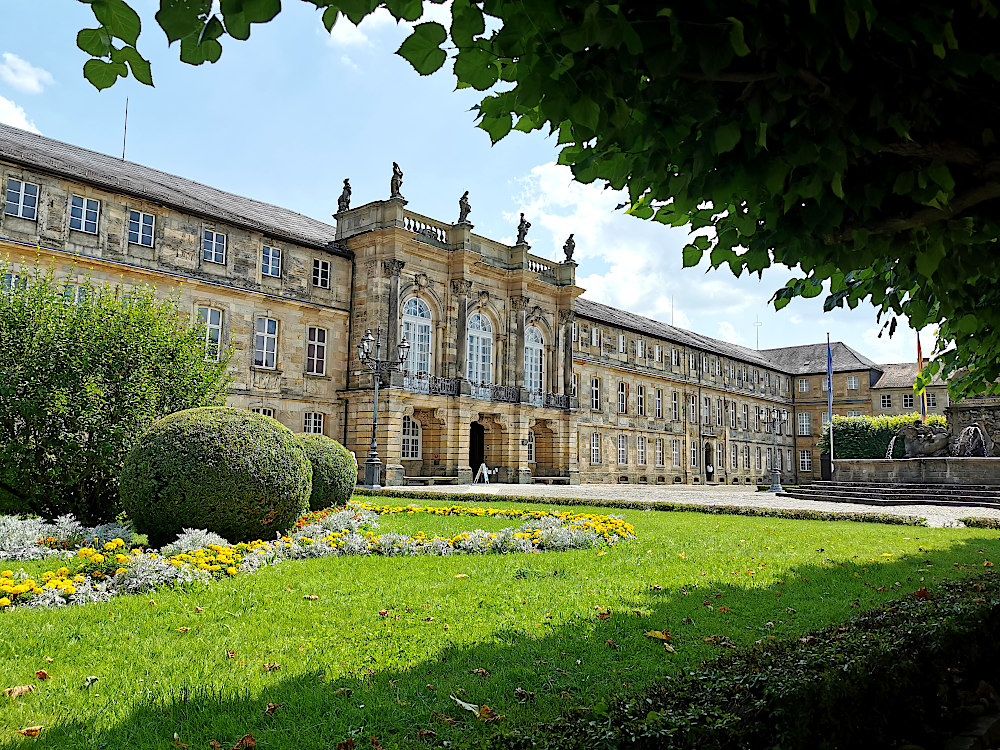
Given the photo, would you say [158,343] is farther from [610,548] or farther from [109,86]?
[109,86]

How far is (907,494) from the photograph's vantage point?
78.9 feet

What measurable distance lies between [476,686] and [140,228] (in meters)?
25.8

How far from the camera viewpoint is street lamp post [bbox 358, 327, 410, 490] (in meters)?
24.8

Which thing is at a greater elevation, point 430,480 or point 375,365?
point 375,365

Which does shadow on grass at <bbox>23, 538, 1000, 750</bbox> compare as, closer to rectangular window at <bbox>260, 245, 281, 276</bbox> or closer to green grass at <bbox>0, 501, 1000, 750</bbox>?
green grass at <bbox>0, 501, 1000, 750</bbox>

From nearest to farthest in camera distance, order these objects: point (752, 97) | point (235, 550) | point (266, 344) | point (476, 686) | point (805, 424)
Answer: point (752, 97) → point (476, 686) → point (235, 550) → point (266, 344) → point (805, 424)

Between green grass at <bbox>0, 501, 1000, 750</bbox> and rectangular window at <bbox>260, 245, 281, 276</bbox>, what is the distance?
22441 mm

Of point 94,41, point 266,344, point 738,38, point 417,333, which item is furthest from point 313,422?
point 738,38

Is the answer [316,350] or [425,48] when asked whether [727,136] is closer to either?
[425,48]

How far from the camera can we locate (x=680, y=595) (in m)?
7.18

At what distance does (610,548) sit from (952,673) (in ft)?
22.1

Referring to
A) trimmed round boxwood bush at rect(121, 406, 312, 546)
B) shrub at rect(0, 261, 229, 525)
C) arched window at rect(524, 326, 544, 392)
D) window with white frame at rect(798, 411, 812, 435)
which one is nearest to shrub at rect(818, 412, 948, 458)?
arched window at rect(524, 326, 544, 392)

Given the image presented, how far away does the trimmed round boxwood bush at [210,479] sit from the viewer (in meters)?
8.93

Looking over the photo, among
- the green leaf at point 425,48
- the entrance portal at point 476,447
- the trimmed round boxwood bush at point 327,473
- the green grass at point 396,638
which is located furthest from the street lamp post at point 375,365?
the green leaf at point 425,48
